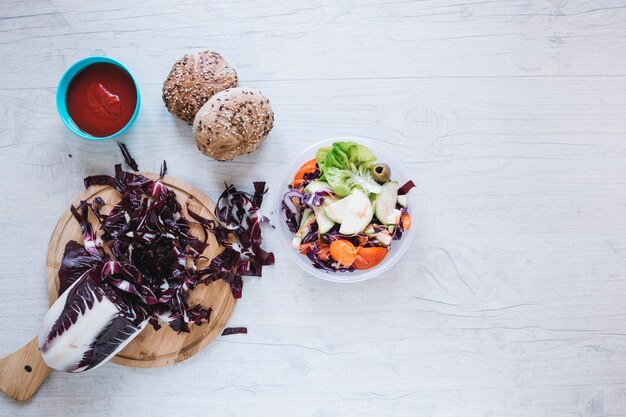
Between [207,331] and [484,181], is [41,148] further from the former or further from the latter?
[484,181]

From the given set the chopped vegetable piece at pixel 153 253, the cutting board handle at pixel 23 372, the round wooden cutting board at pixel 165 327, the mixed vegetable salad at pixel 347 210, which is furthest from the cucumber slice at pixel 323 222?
the cutting board handle at pixel 23 372

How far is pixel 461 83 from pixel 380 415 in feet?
3.26

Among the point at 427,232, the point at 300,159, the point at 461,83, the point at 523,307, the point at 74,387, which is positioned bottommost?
the point at 74,387

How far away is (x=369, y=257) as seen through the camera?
136 cm

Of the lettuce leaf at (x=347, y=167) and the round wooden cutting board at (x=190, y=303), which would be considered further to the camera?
the round wooden cutting board at (x=190, y=303)

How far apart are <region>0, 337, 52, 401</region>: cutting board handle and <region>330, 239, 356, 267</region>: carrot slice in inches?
34.2

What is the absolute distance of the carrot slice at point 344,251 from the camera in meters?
1.33

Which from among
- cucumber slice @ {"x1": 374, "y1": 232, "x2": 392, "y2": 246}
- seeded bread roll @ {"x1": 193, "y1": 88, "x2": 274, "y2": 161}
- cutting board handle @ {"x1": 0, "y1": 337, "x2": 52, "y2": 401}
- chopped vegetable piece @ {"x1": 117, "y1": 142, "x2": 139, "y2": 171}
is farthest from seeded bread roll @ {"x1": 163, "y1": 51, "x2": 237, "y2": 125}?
cutting board handle @ {"x1": 0, "y1": 337, "x2": 52, "y2": 401}

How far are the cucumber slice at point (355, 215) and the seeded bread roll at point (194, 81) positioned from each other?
1.46 feet

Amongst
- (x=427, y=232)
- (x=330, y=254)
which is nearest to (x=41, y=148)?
(x=330, y=254)

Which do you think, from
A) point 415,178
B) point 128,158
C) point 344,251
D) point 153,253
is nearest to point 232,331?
point 153,253

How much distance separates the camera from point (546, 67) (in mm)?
1555

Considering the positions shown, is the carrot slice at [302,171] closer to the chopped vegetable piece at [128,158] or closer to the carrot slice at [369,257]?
the carrot slice at [369,257]

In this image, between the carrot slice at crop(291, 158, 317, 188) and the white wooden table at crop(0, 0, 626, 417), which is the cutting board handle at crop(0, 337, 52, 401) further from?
the carrot slice at crop(291, 158, 317, 188)
